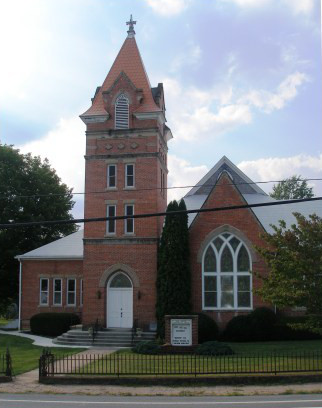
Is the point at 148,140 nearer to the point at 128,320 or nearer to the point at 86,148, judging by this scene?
the point at 86,148

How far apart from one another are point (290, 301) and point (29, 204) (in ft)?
94.3

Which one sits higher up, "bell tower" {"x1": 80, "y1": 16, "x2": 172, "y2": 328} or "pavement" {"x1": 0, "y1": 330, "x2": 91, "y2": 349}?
"bell tower" {"x1": 80, "y1": 16, "x2": 172, "y2": 328}

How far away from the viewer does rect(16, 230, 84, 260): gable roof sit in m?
36.2

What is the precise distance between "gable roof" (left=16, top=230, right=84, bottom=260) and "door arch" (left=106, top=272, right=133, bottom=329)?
14.9 feet

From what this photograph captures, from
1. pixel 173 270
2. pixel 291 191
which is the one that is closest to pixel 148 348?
pixel 173 270

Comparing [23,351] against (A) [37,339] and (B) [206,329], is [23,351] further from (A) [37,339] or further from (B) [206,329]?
(B) [206,329]

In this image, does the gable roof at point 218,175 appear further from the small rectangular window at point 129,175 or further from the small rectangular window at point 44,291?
the small rectangular window at point 44,291

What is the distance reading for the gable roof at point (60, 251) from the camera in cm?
3625

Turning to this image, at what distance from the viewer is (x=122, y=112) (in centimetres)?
3375

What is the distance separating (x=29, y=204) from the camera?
4603 centimetres

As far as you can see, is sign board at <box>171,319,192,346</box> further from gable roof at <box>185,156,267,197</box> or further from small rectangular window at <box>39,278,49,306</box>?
gable roof at <box>185,156,267,197</box>

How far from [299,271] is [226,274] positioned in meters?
9.57

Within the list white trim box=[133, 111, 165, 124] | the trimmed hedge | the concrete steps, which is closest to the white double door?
the concrete steps

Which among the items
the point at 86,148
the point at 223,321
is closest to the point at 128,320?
the point at 223,321
